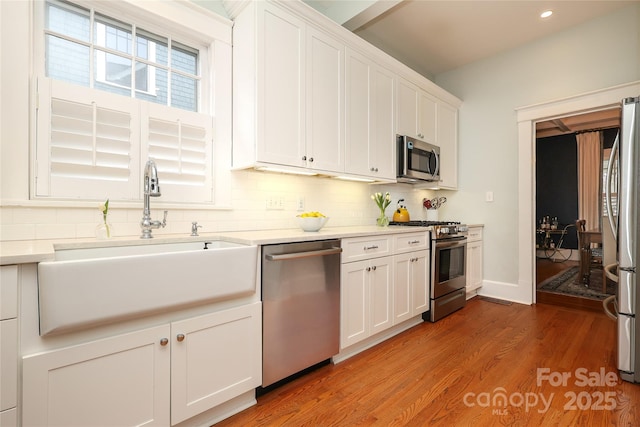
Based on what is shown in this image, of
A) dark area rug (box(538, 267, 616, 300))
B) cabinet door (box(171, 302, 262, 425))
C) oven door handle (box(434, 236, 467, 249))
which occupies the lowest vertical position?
dark area rug (box(538, 267, 616, 300))

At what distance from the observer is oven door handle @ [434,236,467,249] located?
3012 millimetres

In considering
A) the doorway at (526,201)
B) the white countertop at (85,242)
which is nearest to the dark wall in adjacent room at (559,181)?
the doorway at (526,201)

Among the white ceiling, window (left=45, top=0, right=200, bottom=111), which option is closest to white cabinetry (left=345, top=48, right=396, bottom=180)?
the white ceiling

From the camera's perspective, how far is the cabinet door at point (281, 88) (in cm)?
208

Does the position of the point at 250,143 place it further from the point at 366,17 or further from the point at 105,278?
the point at 366,17

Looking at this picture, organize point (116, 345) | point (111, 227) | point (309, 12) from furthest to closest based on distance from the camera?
point (309, 12), point (111, 227), point (116, 345)

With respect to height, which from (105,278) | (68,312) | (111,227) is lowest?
(68,312)

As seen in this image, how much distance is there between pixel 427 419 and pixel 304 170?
1.68 meters

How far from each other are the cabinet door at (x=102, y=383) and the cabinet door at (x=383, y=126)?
7.21 ft

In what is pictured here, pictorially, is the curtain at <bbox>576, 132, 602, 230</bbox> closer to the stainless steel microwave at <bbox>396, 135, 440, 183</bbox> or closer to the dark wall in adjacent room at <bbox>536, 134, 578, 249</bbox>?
the dark wall in adjacent room at <bbox>536, 134, 578, 249</bbox>

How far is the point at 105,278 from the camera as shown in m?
1.16

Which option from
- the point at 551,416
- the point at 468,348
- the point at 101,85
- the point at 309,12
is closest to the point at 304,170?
the point at 309,12

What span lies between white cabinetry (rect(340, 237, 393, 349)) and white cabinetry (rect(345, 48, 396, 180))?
2.37 feet

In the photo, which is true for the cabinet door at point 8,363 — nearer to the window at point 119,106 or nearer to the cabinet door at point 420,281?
the window at point 119,106
